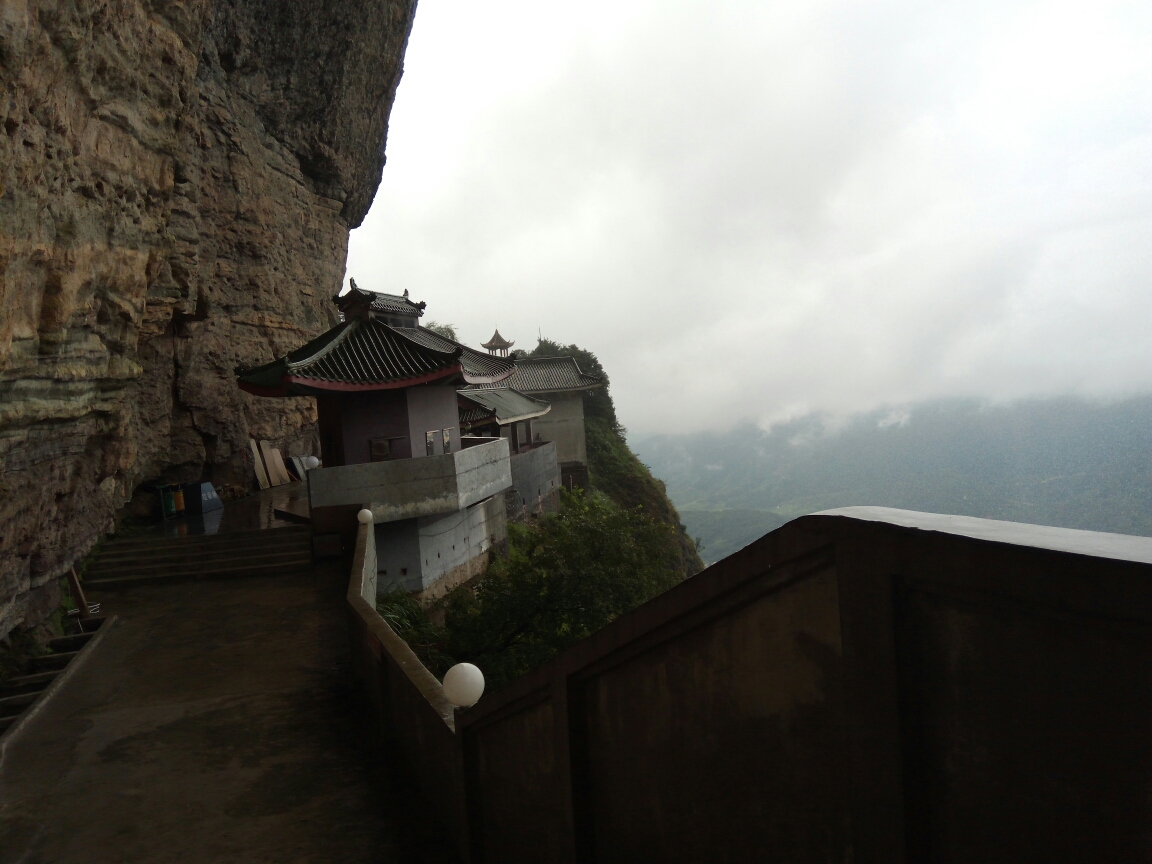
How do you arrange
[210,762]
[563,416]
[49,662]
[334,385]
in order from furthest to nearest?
[563,416]
[334,385]
[49,662]
[210,762]

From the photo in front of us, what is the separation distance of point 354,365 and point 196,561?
456 cm

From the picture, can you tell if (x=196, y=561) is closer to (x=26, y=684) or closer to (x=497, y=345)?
(x=26, y=684)

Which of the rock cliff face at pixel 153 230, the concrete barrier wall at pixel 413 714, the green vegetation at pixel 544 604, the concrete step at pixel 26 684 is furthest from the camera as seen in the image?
the green vegetation at pixel 544 604

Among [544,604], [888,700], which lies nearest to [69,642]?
[544,604]

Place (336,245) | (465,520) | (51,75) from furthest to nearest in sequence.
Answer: (336,245), (465,520), (51,75)

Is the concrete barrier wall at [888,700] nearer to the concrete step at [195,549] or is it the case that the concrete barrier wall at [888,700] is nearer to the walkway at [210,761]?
the walkway at [210,761]

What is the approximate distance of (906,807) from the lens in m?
1.75

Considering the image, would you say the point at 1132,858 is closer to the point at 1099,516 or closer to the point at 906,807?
the point at 906,807

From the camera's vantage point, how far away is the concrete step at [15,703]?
7.71 m

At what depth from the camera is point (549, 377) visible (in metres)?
33.3

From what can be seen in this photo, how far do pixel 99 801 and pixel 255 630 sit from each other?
12.7 ft

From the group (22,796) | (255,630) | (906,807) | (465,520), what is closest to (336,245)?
(465,520)

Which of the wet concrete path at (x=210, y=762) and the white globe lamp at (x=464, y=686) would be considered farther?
the wet concrete path at (x=210, y=762)

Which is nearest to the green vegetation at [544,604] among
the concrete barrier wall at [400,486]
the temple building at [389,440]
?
the temple building at [389,440]
